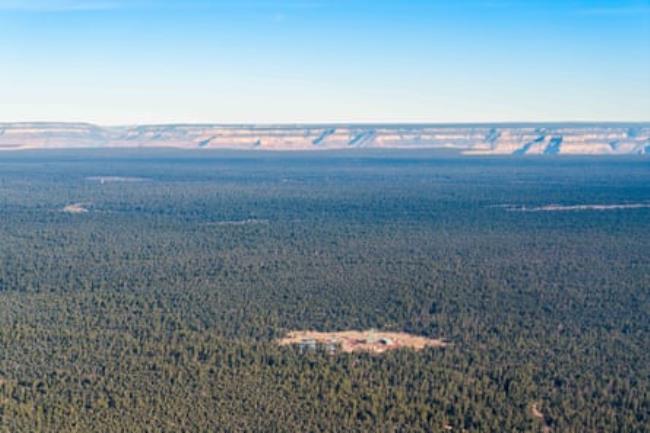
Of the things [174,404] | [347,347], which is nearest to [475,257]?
[347,347]

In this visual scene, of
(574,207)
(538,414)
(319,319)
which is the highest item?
(574,207)

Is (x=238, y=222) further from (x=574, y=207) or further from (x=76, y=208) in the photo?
(x=574, y=207)

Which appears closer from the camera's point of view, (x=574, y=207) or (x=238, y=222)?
(x=238, y=222)

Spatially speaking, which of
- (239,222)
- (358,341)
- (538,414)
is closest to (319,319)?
(358,341)

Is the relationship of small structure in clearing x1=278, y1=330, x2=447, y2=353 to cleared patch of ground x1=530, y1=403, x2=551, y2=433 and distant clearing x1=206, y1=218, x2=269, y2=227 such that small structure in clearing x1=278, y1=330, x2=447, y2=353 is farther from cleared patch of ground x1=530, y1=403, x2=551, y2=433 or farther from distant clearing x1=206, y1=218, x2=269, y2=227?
distant clearing x1=206, y1=218, x2=269, y2=227

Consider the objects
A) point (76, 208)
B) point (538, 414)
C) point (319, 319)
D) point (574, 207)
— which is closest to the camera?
point (538, 414)

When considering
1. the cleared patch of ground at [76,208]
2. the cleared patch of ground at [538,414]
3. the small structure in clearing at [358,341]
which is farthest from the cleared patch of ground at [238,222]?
the cleared patch of ground at [538,414]
